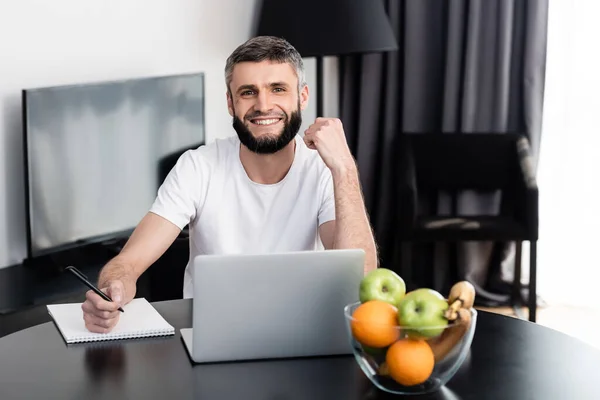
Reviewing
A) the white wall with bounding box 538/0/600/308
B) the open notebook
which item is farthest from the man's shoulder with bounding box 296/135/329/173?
the white wall with bounding box 538/0/600/308

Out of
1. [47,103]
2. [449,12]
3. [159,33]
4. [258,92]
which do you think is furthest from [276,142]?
[449,12]

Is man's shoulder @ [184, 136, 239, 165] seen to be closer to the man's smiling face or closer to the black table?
the man's smiling face

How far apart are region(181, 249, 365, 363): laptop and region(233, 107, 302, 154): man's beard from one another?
784 millimetres

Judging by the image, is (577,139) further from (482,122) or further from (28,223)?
(28,223)

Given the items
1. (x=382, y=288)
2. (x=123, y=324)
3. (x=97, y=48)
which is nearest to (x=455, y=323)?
(x=382, y=288)

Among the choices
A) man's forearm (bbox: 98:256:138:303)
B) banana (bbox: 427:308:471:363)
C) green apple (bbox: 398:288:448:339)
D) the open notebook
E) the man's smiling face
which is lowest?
the open notebook

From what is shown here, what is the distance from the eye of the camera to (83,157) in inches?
126

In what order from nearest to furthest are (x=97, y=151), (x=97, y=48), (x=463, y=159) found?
(x=97, y=151) → (x=97, y=48) → (x=463, y=159)

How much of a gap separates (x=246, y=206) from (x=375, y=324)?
1.02 m

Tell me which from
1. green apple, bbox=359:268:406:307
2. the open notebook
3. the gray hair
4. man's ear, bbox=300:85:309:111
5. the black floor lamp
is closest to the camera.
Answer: green apple, bbox=359:268:406:307

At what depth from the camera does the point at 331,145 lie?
239 centimetres

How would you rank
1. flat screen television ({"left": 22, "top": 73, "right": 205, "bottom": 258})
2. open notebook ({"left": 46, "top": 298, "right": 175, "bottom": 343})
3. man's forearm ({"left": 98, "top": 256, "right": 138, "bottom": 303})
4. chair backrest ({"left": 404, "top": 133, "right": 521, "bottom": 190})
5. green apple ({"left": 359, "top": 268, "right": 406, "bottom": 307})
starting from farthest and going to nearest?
chair backrest ({"left": 404, "top": 133, "right": 521, "bottom": 190}), flat screen television ({"left": 22, "top": 73, "right": 205, "bottom": 258}), man's forearm ({"left": 98, "top": 256, "right": 138, "bottom": 303}), open notebook ({"left": 46, "top": 298, "right": 175, "bottom": 343}), green apple ({"left": 359, "top": 268, "right": 406, "bottom": 307})

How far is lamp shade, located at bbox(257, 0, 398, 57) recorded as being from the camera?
400 cm

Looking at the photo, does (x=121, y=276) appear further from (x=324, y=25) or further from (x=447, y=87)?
(x=447, y=87)
